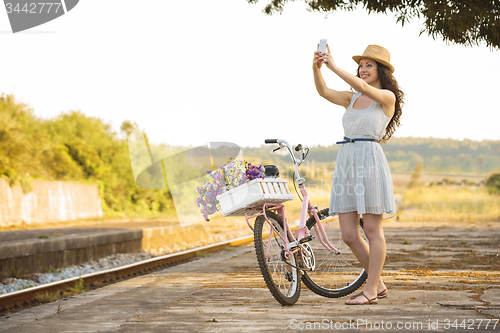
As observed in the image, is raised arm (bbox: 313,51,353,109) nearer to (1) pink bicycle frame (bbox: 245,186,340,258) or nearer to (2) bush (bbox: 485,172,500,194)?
(1) pink bicycle frame (bbox: 245,186,340,258)

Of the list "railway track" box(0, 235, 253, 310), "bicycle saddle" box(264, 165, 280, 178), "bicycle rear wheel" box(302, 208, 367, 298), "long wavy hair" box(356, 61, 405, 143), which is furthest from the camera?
"railway track" box(0, 235, 253, 310)

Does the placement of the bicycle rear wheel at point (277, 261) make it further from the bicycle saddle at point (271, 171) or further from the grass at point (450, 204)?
the grass at point (450, 204)

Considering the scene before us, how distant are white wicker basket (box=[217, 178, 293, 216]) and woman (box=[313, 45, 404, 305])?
44 centimetres

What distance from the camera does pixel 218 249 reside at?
42.2ft

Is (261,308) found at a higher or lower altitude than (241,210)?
lower

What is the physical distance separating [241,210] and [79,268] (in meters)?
7.54

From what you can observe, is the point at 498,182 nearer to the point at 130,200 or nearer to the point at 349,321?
the point at 130,200

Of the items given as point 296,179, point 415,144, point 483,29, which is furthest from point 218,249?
point 415,144

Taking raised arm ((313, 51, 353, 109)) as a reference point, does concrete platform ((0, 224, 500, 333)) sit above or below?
below

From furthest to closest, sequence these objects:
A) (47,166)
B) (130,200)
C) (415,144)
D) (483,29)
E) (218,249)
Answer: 1. (415,144)
2. (130,200)
3. (47,166)
4. (218,249)
5. (483,29)

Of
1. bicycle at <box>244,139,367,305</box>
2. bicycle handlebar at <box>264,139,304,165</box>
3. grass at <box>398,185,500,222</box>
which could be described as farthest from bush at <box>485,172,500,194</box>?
bicycle handlebar at <box>264,139,304,165</box>

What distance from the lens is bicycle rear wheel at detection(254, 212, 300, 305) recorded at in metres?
4.33

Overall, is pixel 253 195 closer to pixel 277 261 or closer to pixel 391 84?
pixel 277 261

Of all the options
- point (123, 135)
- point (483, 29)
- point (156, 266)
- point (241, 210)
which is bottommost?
point (156, 266)
